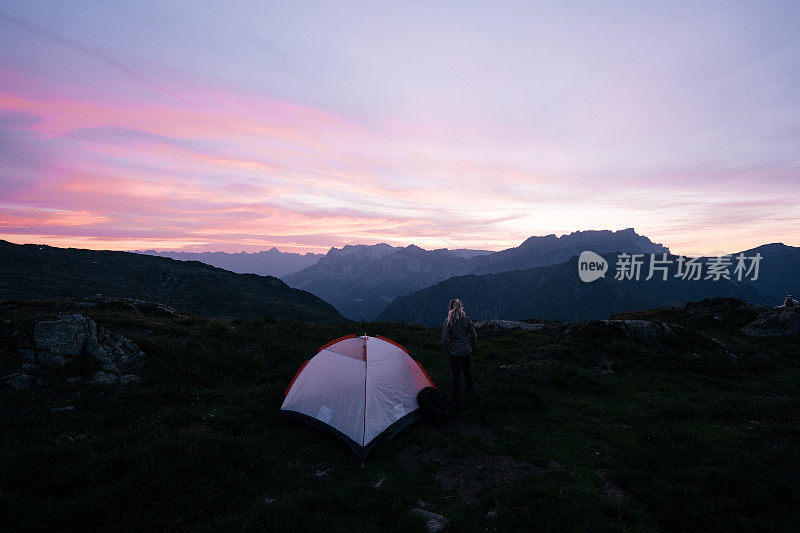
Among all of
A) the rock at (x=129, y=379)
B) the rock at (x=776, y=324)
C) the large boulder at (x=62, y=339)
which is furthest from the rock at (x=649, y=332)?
the large boulder at (x=62, y=339)

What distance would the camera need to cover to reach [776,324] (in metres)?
22.8

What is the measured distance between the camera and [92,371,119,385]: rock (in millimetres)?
10805

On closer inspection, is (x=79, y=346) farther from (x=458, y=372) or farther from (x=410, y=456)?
(x=458, y=372)

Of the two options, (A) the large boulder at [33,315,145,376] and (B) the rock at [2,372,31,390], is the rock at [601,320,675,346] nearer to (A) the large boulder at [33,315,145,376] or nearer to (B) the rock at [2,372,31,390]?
(A) the large boulder at [33,315,145,376]

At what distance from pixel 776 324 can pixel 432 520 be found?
104 feet

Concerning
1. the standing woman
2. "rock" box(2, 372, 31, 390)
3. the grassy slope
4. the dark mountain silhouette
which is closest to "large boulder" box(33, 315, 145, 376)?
the grassy slope

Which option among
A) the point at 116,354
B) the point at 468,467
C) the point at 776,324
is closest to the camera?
the point at 468,467

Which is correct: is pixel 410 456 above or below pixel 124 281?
above

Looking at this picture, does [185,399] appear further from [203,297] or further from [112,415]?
[203,297]

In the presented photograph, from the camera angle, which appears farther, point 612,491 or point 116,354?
point 116,354

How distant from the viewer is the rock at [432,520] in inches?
219

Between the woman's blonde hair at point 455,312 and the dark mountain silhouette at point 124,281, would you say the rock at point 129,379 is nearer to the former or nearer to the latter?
the woman's blonde hair at point 455,312

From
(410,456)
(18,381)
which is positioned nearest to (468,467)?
(410,456)

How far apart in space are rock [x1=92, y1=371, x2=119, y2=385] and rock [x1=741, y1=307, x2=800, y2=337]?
1491 inches
